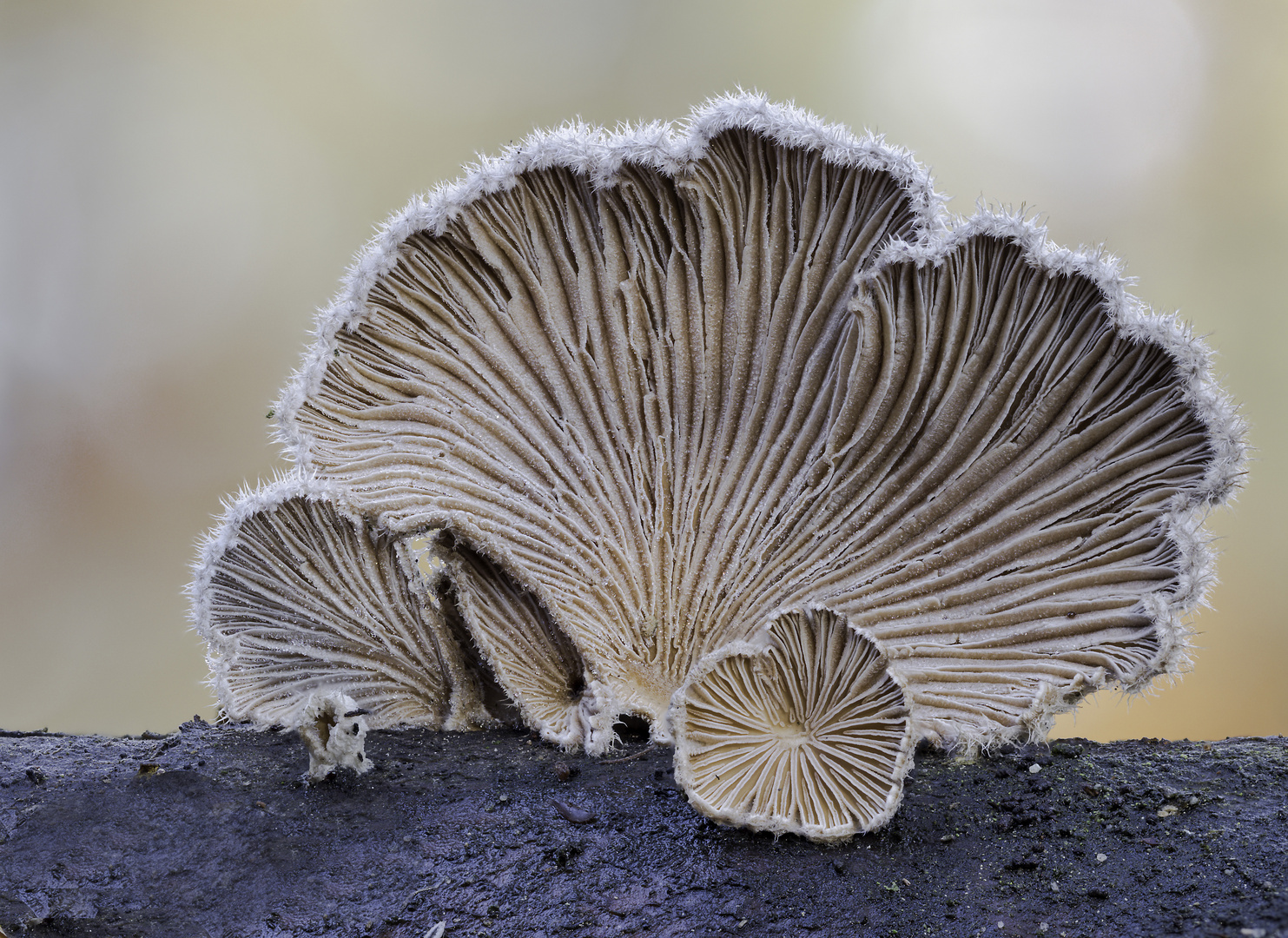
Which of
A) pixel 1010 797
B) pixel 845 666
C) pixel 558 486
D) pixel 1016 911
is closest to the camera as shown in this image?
pixel 1016 911

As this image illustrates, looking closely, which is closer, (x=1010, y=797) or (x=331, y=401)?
(x=1010, y=797)

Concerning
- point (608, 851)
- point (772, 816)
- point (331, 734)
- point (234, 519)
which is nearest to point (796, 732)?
point (772, 816)

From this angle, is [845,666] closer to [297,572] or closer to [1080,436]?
[1080,436]

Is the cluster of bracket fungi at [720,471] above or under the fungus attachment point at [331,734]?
above

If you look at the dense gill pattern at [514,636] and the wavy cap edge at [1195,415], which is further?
the dense gill pattern at [514,636]

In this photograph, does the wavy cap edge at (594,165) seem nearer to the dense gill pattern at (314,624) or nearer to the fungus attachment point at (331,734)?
the dense gill pattern at (314,624)

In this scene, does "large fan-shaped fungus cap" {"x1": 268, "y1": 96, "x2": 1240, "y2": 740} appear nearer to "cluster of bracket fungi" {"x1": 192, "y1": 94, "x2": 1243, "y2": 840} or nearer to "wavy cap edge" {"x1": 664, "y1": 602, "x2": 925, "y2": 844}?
"cluster of bracket fungi" {"x1": 192, "y1": 94, "x2": 1243, "y2": 840}

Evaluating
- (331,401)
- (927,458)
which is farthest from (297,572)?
(927,458)

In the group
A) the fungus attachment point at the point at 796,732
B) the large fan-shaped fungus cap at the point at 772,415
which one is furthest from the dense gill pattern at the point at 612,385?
the fungus attachment point at the point at 796,732
